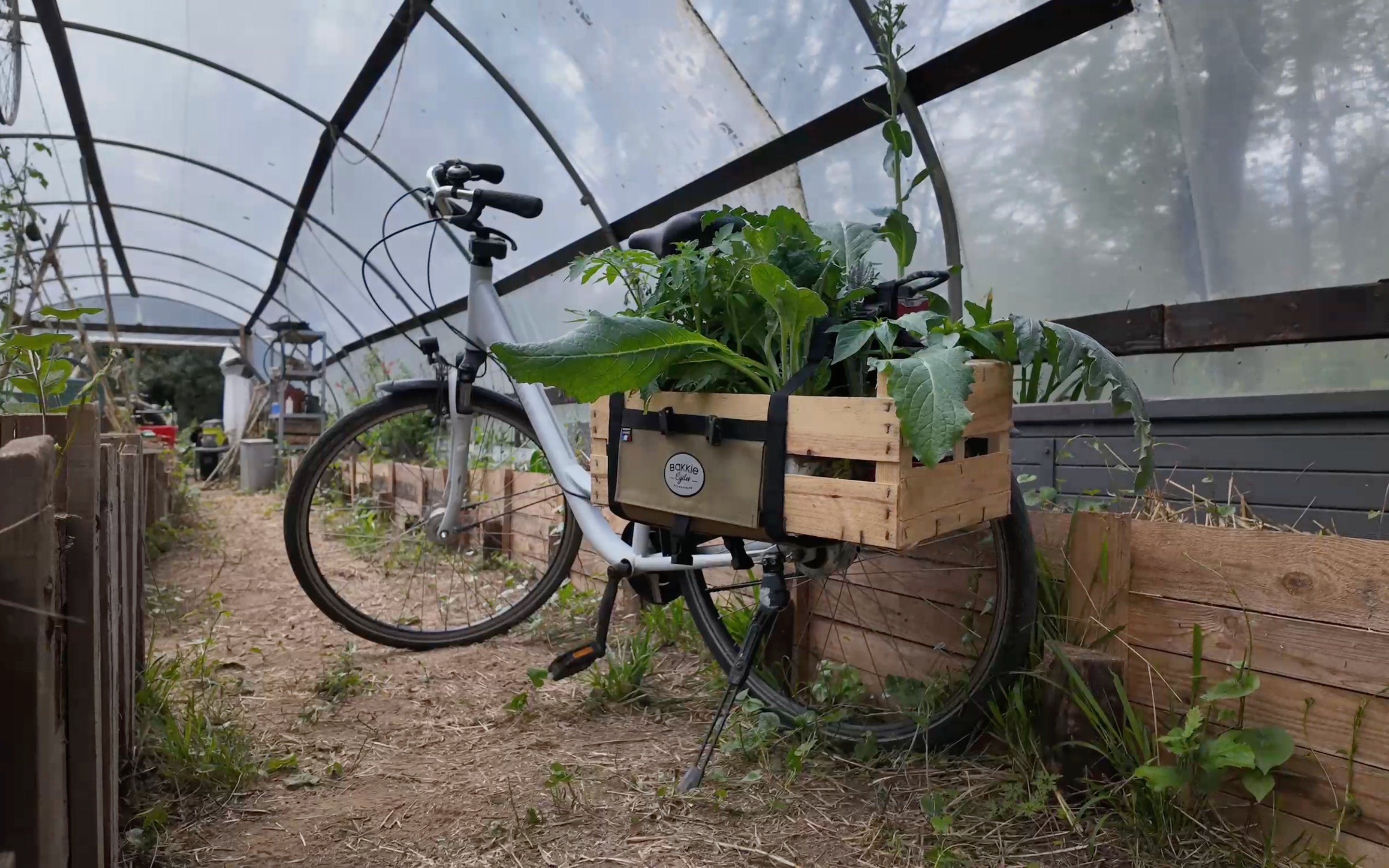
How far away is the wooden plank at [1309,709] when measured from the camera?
42.7 inches

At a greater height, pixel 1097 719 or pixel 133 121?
pixel 133 121

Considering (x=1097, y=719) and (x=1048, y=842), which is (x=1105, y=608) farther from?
(x=1048, y=842)

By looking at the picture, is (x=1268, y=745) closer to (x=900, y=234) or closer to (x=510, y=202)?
(x=900, y=234)

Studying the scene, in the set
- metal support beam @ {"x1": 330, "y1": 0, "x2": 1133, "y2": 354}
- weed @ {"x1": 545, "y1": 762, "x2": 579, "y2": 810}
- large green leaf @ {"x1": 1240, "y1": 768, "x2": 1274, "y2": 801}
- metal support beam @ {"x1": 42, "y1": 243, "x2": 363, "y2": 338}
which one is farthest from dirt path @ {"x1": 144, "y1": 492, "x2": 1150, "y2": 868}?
metal support beam @ {"x1": 42, "y1": 243, "x2": 363, "y2": 338}

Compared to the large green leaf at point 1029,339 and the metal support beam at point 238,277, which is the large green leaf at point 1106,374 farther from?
the metal support beam at point 238,277

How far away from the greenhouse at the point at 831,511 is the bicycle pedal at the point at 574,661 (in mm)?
10

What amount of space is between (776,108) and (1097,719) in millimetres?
2033

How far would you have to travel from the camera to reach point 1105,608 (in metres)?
1.36

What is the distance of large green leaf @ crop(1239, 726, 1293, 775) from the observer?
111 cm

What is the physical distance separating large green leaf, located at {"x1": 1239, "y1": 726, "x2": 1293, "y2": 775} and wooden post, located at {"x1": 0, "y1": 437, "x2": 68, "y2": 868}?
1.41 metres

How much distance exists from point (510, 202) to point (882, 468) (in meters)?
1.35

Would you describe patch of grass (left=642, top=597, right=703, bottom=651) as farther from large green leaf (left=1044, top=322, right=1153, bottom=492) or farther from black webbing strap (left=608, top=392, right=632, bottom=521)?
large green leaf (left=1044, top=322, right=1153, bottom=492)

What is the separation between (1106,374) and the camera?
1125 mm

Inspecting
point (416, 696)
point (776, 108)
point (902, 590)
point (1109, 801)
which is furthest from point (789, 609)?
point (776, 108)
